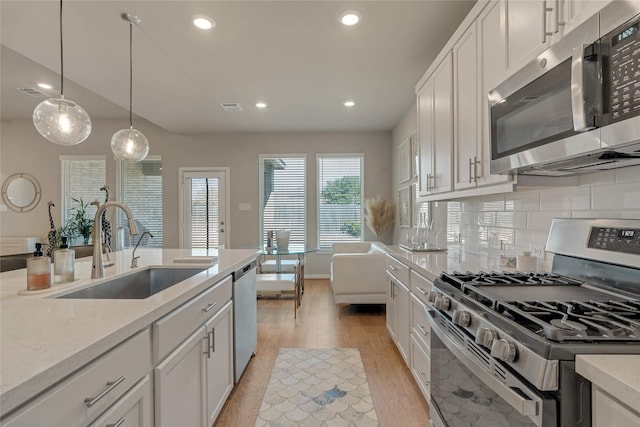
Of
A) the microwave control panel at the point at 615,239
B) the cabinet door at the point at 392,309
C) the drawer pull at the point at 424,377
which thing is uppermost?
the microwave control panel at the point at 615,239

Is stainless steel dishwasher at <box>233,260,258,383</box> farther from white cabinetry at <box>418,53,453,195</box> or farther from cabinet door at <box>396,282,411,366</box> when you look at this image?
white cabinetry at <box>418,53,453,195</box>

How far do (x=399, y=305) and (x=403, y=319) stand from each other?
0.15 m

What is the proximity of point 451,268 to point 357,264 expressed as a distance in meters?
1.80

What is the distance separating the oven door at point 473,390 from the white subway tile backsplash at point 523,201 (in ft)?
2.74

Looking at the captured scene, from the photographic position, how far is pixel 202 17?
8.23 ft

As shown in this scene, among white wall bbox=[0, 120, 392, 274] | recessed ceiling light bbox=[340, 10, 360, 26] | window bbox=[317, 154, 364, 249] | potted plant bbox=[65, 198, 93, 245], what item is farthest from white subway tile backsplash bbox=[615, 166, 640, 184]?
potted plant bbox=[65, 198, 93, 245]

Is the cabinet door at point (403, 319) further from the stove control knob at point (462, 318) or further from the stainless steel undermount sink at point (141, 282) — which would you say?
the stainless steel undermount sink at point (141, 282)

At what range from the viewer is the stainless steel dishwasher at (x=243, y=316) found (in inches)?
87.7

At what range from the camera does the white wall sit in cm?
613

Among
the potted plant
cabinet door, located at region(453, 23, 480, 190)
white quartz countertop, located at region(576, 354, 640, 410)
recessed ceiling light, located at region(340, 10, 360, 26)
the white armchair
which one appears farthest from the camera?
the potted plant

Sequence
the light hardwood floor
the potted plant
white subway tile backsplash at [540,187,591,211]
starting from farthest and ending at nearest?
the potted plant → the light hardwood floor → white subway tile backsplash at [540,187,591,211]

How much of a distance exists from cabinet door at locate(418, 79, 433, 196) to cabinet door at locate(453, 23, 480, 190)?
46 centimetres

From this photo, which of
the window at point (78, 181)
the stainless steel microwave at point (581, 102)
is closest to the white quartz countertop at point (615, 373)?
the stainless steel microwave at point (581, 102)

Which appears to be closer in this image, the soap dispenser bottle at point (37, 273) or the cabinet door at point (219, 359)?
the soap dispenser bottle at point (37, 273)
